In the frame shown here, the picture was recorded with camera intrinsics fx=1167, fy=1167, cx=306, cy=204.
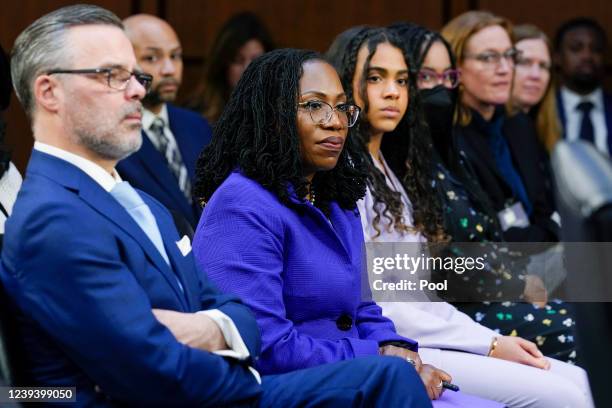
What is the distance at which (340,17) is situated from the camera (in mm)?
6297

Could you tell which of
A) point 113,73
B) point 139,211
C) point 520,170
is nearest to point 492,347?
point 139,211

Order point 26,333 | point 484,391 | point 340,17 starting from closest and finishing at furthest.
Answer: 1. point 26,333
2. point 484,391
3. point 340,17

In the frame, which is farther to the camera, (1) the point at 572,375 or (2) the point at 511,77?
(2) the point at 511,77

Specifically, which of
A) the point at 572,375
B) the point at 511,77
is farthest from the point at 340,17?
the point at 572,375

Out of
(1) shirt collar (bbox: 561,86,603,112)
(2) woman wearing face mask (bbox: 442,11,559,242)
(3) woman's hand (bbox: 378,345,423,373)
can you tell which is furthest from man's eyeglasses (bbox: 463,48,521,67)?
(3) woman's hand (bbox: 378,345,423,373)

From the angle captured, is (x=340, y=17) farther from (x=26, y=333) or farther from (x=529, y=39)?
(x=26, y=333)

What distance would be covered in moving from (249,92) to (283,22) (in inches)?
132

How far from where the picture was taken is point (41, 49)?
240 cm

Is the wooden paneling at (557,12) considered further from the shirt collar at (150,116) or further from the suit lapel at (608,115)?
the shirt collar at (150,116)

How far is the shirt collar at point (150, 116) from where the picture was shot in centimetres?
478

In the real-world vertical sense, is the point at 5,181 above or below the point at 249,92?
below

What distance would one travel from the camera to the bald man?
4492mm

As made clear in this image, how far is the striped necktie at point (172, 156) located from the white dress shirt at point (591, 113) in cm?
250

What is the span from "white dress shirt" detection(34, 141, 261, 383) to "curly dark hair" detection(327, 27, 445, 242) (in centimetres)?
134
